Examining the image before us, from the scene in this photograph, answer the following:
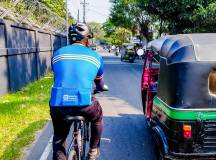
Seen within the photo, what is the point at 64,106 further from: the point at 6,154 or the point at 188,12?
the point at 188,12

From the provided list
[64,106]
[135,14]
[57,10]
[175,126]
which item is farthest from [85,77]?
[57,10]

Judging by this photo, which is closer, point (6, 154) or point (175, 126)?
point (175, 126)

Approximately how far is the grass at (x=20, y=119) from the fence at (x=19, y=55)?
2.25 feet

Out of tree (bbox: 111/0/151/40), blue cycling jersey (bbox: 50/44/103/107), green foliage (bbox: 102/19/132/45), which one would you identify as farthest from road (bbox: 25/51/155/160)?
green foliage (bbox: 102/19/132/45)

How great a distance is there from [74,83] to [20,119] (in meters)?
4.79

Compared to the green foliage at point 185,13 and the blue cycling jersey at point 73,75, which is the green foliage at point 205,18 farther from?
the blue cycling jersey at point 73,75

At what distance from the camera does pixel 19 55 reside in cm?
1359

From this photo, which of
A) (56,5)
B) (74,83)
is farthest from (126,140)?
(56,5)

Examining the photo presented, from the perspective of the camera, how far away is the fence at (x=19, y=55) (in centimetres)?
1152

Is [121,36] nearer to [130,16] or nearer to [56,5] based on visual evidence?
[56,5]

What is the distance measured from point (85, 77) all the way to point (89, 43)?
58cm

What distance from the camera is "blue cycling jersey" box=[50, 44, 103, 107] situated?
12.5ft

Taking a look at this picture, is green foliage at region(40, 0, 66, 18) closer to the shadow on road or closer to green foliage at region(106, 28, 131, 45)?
green foliage at region(106, 28, 131, 45)

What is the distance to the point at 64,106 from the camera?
151 inches
